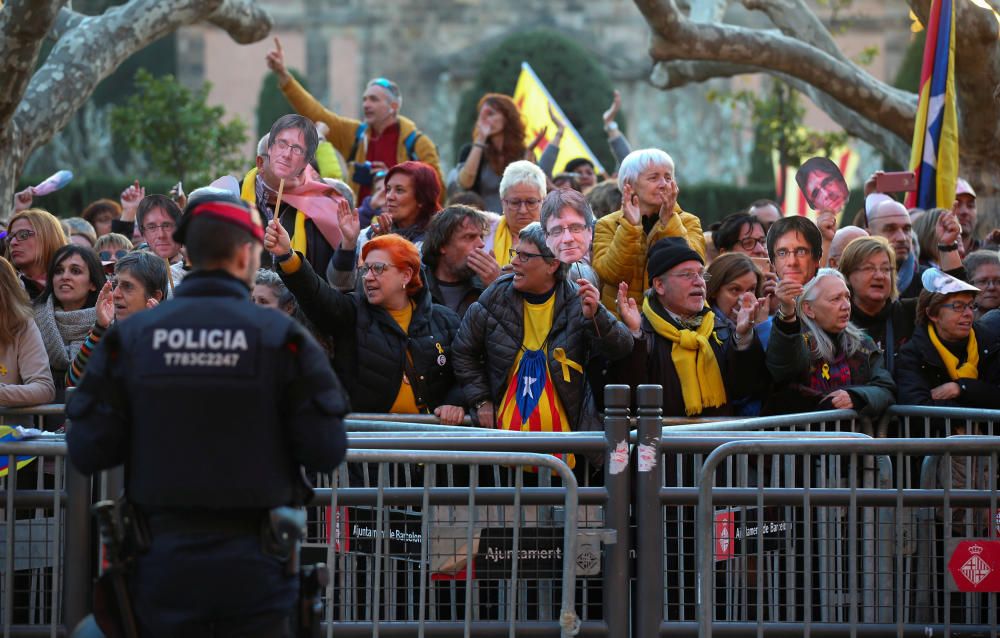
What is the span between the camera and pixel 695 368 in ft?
22.5

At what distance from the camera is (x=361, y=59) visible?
106 feet

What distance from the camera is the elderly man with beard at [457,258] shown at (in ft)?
24.8

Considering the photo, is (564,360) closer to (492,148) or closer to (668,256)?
(668,256)

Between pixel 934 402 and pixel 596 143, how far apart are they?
1893 centimetres

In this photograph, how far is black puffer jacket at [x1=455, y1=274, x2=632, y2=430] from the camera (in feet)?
21.8

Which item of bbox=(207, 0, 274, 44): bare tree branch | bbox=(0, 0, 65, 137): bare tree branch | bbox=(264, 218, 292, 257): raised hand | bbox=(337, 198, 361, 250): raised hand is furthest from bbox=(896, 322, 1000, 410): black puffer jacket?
bbox=(207, 0, 274, 44): bare tree branch

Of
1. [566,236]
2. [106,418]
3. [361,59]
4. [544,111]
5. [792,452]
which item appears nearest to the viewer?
[106,418]

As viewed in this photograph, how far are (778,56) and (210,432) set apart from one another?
388 inches

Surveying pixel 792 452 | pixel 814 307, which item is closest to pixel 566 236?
pixel 814 307

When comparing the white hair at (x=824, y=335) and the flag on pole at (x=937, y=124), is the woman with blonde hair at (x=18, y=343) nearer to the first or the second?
the white hair at (x=824, y=335)

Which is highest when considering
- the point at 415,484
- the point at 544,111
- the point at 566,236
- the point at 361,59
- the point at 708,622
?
the point at 361,59

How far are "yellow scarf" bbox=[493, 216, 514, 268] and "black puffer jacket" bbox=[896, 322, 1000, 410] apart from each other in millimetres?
2058

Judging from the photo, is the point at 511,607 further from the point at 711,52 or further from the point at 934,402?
the point at 711,52

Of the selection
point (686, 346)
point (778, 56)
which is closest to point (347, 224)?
point (686, 346)
